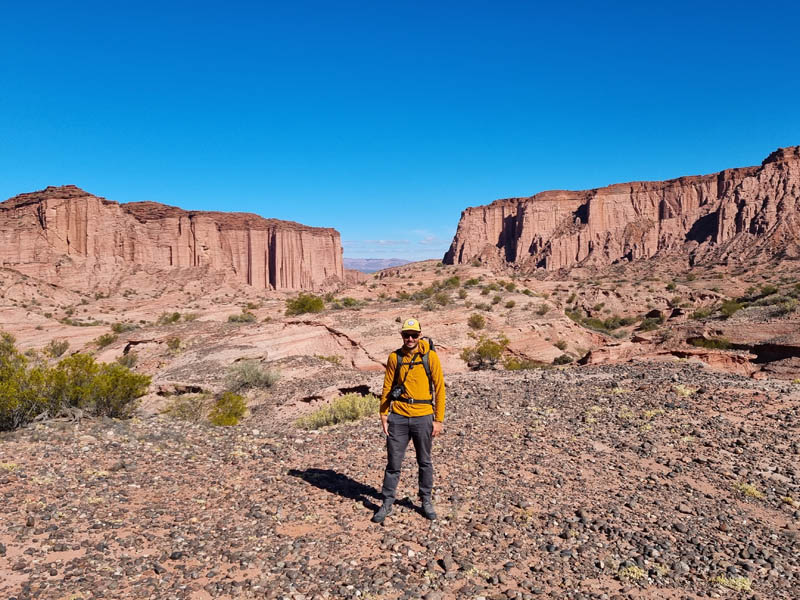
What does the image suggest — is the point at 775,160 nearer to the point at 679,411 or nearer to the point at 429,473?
the point at 679,411

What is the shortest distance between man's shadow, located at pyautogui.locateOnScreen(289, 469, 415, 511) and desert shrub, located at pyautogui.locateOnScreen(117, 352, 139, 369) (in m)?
16.4

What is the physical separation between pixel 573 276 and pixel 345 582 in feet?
246

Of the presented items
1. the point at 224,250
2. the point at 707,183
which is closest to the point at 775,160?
the point at 707,183

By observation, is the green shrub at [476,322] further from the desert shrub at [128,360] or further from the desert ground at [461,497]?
the desert shrub at [128,360]

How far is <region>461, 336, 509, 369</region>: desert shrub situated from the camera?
1877 centimetres

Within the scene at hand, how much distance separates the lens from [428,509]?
488 cm

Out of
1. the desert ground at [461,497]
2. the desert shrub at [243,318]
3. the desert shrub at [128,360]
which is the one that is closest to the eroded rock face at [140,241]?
the desert shrub at [243,318]

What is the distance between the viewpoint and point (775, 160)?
250 ft

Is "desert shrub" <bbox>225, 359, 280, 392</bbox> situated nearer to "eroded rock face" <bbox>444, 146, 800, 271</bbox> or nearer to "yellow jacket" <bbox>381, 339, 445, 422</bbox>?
"yellow jacket" <bbox>381, 339, 445, 422</bbox>

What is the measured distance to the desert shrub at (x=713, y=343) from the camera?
15.1 m

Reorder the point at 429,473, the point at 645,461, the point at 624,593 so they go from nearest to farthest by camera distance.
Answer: the point at 624,593
the point at 429,473
the point at 645,461

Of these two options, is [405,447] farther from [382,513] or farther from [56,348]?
[56,348]

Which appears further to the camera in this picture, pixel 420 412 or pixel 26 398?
pixel 26 398

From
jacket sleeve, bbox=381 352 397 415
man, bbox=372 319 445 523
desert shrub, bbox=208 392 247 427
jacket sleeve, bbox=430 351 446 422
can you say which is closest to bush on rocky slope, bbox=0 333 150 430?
desert shrub, bbox=208 392 247 427
